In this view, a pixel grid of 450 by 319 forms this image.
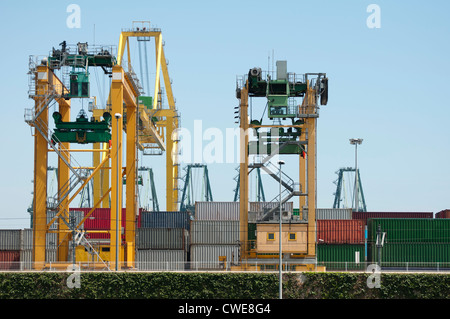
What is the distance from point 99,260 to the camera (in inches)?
2724

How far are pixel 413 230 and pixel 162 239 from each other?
2202 cm

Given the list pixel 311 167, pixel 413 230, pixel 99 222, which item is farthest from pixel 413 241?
pixel 99 222

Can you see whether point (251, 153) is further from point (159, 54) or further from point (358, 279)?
point (159, 54)

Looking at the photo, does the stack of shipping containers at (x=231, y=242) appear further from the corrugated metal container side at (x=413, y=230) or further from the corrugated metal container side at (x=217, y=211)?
the corrugated metal container side at (x=217, y=211)

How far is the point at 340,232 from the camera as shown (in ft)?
236

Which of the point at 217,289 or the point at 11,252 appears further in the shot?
the point at 11,252

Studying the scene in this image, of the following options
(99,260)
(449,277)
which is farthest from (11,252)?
(449,277)

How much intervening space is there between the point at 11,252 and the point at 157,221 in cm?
1398

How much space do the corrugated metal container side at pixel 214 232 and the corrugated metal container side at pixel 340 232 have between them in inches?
301

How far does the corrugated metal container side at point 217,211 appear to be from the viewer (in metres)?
80.9

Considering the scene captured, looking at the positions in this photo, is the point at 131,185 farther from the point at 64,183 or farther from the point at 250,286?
the point at 250,286

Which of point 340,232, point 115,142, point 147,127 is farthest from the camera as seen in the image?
point 147,127

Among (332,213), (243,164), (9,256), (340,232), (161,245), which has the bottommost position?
(9,256)

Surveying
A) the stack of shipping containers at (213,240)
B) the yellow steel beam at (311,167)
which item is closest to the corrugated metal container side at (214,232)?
the stack of shipping containers at (213,240)
